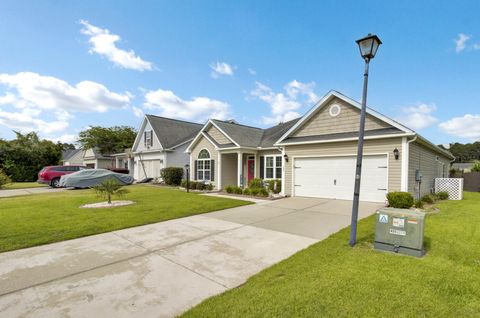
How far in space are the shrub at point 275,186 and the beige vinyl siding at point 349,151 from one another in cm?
112

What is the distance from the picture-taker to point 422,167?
12.0m

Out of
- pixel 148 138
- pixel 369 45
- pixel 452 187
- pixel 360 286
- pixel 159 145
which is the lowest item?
pixel 360 286

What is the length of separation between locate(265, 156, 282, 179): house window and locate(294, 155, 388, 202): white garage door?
87.3 inches

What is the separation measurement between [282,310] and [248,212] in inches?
247

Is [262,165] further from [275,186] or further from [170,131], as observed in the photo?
[170,131]

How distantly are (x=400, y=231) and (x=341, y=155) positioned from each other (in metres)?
7.25

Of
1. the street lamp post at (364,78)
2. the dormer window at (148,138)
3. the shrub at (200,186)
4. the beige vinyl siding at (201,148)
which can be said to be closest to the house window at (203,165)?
the beige vinyl siding at (201,148)

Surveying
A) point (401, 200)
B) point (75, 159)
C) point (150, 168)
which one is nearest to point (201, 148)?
point (150, 168)

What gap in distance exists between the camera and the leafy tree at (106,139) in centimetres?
3803

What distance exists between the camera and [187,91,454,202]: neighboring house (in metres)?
10.1

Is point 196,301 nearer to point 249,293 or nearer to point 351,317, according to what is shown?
point 249,293

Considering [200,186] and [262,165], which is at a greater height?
[262,165]

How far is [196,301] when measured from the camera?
10.3 ft

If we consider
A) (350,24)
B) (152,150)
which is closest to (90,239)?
(350,24)
